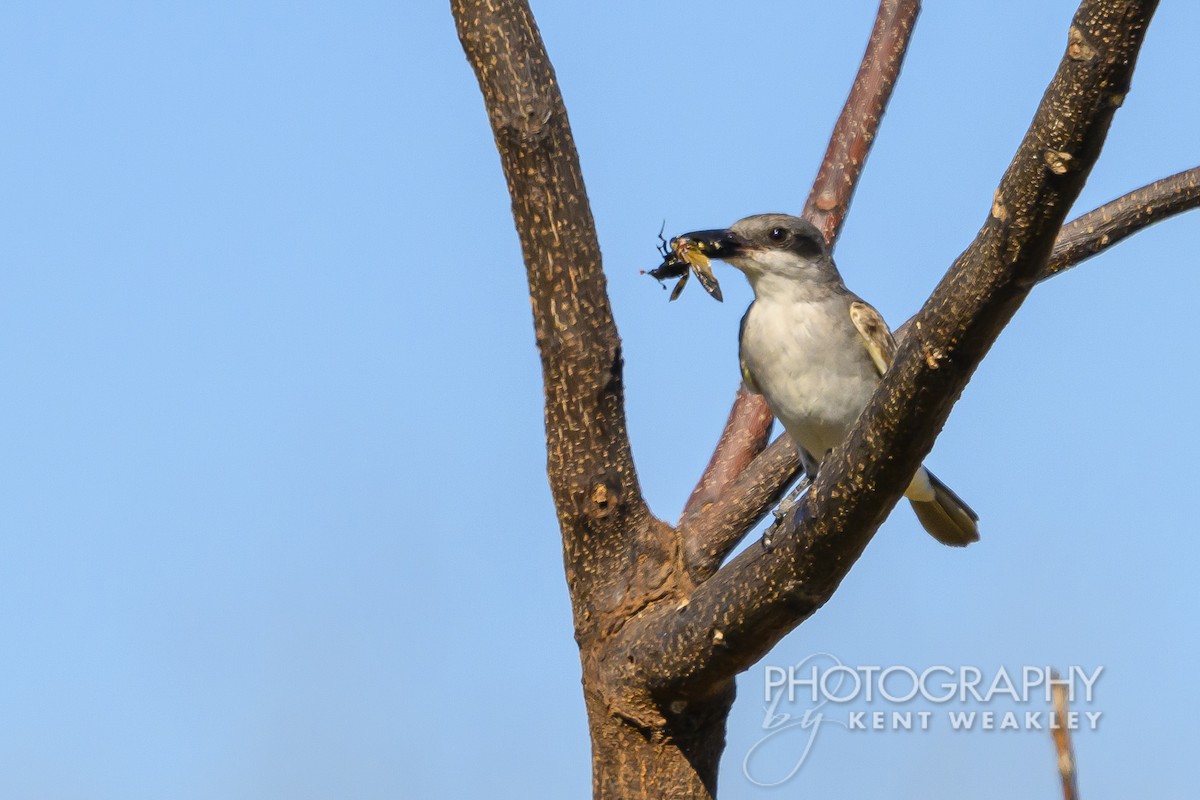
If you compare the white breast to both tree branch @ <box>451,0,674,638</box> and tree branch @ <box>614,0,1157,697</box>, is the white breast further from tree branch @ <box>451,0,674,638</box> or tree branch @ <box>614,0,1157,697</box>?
tree branch @ <box>614,0,1157,697</box>

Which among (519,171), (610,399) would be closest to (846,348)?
(610,399)

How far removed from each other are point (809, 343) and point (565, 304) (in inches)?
70.6

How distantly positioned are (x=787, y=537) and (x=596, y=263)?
116cm

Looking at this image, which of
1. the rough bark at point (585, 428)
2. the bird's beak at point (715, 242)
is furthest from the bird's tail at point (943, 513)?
the rough bark at point (585, 428)

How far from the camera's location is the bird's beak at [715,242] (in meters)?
6.25

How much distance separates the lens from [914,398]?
3.58 metres

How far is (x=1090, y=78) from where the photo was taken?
9.86ft

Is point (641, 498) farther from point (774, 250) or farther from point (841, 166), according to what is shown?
point (841, 166)

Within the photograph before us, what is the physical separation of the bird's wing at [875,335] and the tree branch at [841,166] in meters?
0.63

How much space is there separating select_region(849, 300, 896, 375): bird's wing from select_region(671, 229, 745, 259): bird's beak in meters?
0.59

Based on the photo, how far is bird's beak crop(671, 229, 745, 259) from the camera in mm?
6246

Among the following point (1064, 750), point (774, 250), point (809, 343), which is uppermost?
point (774, 250)

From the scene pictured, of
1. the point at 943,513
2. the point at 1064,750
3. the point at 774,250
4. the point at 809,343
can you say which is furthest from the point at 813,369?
the point at 1064,750

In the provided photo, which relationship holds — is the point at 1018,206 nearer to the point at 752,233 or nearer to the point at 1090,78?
the point at 1090,78
